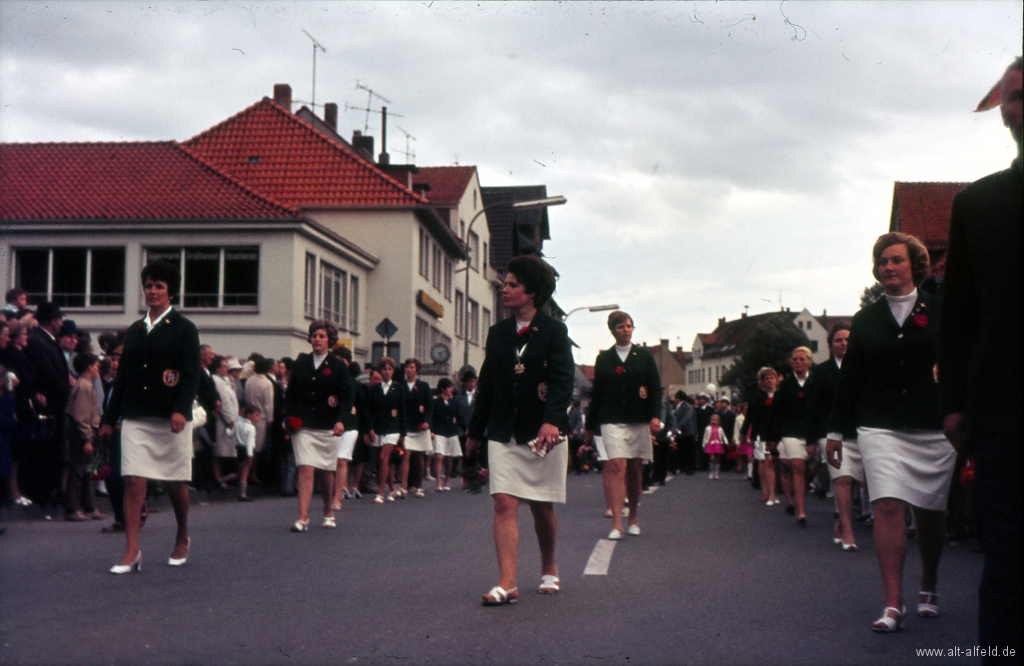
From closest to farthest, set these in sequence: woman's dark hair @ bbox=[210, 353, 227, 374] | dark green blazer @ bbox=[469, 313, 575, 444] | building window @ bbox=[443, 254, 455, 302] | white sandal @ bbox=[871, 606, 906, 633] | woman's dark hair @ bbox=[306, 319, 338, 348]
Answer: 1. white sandal @ bbox=[871, 606, 906, 633]
2. dark green blazer @ bbox=[469, 313, 575, 444]
3. woman's dark hair @ bbox=[306, 319, 338, 348]
4. woman's dark hair @ bbox=[210, 353, 227, 374]
5. building window @ bbox=[443, 254, 455, 302]

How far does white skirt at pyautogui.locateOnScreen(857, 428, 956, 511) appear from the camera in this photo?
655 centimetres

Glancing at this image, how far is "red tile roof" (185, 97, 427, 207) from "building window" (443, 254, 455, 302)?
9519 millimetres

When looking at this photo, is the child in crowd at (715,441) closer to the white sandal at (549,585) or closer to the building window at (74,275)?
the building window at (74,275)

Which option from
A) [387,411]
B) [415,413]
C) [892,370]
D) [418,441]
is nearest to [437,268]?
[418,441]

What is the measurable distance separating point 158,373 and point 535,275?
286cm

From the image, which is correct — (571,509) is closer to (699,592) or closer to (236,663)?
(699,592)

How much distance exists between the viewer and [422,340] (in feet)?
160

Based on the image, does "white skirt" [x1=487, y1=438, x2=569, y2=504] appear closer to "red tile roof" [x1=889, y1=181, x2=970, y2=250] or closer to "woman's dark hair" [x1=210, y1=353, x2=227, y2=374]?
"woman's dark hair" [x1=210, y1=353, x2=227, y2=374]

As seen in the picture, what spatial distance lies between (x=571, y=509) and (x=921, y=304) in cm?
1008

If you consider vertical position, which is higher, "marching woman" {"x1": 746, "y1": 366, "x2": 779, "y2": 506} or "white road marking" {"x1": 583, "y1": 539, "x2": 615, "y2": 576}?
"marching woman" {"x1": 746, "y1": 366, "x2": 779, "y2": 506}

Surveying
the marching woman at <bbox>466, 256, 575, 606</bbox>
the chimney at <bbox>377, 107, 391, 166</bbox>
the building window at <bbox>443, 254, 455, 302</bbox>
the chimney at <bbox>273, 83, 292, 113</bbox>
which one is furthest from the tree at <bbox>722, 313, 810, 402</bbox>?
the marching woman at <bbox>466, 256, 575, 606</bbox>

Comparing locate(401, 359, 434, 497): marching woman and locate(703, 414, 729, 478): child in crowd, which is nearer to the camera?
locate(401, 359, 434, 497): marching woman

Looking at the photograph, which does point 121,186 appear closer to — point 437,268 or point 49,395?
point 437,268

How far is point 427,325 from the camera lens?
5012 cm
